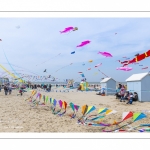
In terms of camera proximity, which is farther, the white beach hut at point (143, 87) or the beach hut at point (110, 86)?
the beach hut at point (110, 86)

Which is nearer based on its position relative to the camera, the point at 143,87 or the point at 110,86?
the point at 143,87

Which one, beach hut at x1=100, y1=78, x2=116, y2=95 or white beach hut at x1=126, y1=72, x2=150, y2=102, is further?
beach hut at x1=100, y1=78, x2=116, y2=95
